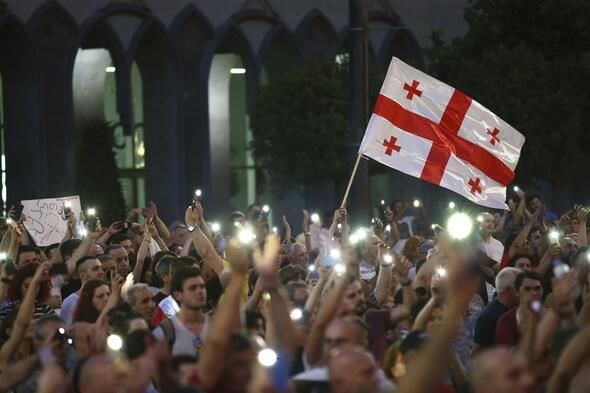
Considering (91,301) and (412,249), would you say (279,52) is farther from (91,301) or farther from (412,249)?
(91,301)

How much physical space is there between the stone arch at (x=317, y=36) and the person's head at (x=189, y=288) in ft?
85.4

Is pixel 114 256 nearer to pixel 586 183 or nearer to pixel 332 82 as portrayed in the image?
pixel 332 82

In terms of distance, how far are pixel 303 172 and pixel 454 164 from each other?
618 inches

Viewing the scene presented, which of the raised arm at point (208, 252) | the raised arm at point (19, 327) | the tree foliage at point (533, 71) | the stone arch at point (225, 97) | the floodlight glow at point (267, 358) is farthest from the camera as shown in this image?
the stone arch at point (225, 97)

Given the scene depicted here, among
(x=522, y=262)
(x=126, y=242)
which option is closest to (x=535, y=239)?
(x=522, y=262)

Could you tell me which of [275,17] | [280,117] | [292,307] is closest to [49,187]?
[280,117]

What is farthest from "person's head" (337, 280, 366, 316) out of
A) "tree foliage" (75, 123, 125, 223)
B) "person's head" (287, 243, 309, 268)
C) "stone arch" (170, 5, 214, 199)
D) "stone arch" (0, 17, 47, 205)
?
"stone arch" (170, 5, 214, 199)

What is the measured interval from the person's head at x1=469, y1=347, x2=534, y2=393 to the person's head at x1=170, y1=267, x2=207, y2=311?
12.3 feet

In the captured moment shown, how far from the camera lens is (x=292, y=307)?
1129 centimetres

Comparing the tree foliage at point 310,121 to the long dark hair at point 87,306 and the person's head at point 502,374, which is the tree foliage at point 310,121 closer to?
the long dark hair at point 87,306

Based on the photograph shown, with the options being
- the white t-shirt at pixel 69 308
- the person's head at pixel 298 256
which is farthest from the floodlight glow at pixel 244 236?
the person's head at pixel 298 256

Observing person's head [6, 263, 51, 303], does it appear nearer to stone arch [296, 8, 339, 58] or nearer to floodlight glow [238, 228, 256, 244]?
floodlight glow [238, 228, 256, 244]

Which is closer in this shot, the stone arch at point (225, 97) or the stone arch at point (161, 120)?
the stone arch at point (161, 120)

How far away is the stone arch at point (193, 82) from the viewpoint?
116 ft
